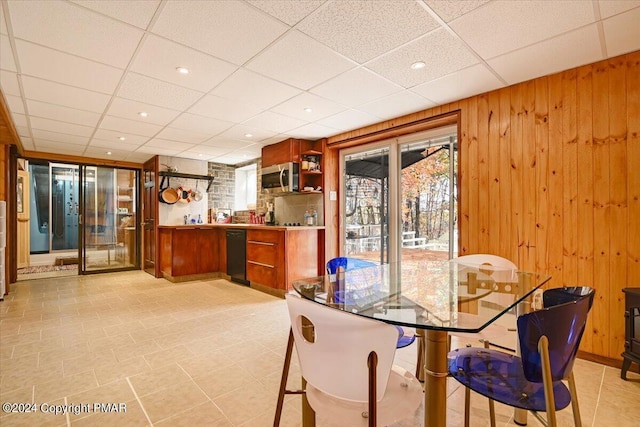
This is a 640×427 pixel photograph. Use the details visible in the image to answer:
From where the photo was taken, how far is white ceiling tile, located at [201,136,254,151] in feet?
16.3

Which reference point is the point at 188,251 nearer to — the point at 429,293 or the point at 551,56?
the point at 429,293

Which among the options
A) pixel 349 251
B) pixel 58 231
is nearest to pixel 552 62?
pixel 349 251

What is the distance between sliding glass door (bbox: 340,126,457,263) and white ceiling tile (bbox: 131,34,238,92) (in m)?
2.51

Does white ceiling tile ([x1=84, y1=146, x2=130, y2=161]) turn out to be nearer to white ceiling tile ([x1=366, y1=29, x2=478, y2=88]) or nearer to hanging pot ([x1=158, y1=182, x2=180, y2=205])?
hanging pot ([x1=158, y1=182, x2=180, y2=205])

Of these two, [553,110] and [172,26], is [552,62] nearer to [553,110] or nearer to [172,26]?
[553,110]

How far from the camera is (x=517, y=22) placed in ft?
6.52

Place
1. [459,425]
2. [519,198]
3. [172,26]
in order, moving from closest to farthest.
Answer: [459,425], [172,26], [519,198]

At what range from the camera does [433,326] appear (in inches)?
44.5

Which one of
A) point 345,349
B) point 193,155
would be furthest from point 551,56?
point 193,155

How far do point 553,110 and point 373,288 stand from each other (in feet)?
7.84

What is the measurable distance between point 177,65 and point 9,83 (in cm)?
171

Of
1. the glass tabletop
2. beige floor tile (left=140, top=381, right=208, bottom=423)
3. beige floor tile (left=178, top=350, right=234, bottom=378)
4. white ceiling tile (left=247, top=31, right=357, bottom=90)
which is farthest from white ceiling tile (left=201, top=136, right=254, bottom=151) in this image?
beige floor tile (left=140, top=381, right=208, bottom=423)

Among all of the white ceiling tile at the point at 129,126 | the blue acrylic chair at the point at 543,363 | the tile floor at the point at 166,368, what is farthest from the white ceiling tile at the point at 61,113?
the blue acrylic chair at the point at 543,363

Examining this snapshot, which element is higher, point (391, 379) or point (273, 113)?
point (273, 113)
